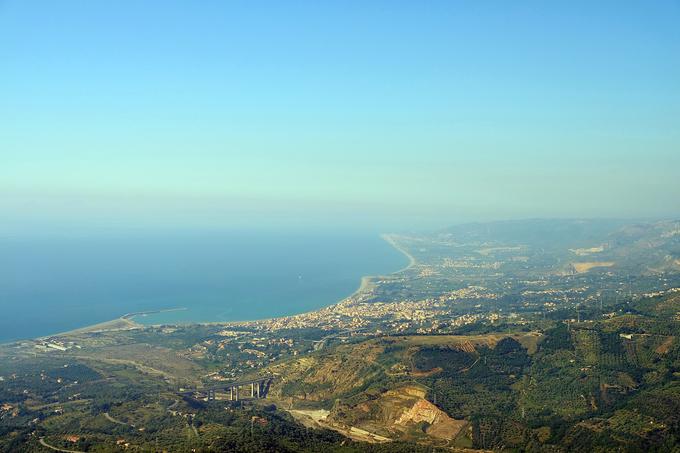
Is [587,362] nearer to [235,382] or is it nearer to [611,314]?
[611,314]

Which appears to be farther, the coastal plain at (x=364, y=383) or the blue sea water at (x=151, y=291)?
the blue sea water at (x=151, y=291)

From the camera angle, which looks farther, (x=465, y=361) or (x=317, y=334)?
(x=317, y=334)

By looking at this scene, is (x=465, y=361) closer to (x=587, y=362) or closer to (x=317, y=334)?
(x=587, y=362)

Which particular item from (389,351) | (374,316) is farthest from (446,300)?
(389,351)

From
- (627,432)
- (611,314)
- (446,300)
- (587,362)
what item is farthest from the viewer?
(446,300)

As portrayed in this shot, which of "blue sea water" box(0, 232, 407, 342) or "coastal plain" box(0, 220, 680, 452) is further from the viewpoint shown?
"blue sea water" box(0, 232, 407, 342)

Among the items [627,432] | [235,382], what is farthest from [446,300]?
[627,432]

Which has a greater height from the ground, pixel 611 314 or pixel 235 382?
pixel 611 314

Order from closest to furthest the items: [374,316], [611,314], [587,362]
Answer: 1. [587,362]
2. [611,314]
3. [374,316]

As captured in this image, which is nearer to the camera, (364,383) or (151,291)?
(364,383)

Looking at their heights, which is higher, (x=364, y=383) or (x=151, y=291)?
(x=364, y=383)
